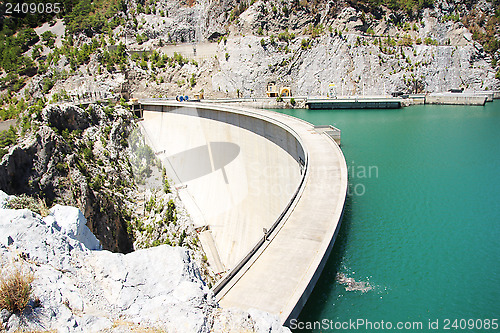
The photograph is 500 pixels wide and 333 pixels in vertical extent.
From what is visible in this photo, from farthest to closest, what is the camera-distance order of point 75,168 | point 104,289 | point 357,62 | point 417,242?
point 357,62, point 75,168, point 417,242, point 104,289

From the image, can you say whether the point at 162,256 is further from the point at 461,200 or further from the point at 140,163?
the point at 140,163

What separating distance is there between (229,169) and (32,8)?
64201 mm

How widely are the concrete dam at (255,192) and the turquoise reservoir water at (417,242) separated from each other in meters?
1.53

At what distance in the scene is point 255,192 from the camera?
75.2ft

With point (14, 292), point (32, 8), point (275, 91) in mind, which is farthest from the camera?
point (32, 8)

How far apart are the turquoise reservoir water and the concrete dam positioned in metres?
1.53

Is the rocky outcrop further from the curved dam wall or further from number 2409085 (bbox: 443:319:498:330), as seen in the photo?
the curved dam wall

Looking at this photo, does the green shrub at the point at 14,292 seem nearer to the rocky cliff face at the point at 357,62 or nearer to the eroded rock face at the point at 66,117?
the eroded rock face at the point at 66,117

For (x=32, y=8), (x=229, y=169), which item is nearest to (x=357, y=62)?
(x=229, y=169)

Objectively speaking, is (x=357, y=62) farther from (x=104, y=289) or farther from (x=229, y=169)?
(x=104, y=289)

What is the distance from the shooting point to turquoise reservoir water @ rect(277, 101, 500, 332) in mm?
9539

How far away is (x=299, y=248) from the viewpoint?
32.1 ft

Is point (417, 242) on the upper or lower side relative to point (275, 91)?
lower

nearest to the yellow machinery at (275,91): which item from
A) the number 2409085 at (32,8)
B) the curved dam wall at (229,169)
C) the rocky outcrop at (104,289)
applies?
the curved dam wall at (229,169)
